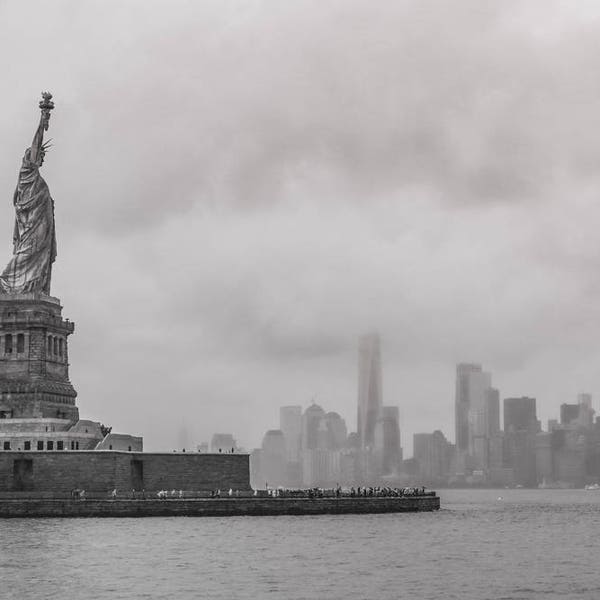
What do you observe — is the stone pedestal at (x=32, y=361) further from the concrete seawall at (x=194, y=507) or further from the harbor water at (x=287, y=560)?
the harbor water at (x=287, y=560)

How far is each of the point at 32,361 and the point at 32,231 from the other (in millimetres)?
11881

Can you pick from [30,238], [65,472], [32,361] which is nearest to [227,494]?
[65,472]

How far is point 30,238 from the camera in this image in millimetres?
120438

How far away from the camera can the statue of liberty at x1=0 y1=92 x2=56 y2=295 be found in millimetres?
120125

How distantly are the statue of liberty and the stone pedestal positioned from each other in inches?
67.9

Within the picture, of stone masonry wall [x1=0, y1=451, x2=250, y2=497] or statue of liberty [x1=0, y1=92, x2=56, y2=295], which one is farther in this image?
statue of liberty [x1=0, y1=92, x2=56, y2=295]

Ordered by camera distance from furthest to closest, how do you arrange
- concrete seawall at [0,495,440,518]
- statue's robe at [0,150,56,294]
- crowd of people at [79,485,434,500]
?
statue's robe at [0,150,56,294] → crowd of people at [79,485,434,500] → concrete seawall at [0,495,440,518]

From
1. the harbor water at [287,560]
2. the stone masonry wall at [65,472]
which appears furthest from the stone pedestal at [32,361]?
the harbor water at [287,560]

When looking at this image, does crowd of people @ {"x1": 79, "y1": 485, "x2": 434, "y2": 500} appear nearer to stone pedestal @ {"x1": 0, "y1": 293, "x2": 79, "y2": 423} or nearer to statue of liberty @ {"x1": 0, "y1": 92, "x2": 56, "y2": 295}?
stone pedestal @ {"x1": 0, "y1": 293, "x2": 79, "y2": 423}

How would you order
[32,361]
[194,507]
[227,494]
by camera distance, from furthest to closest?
1. [32,361]
2. [227,494]
3. [194,507]

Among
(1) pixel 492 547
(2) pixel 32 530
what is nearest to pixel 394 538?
(1) pixel 492 547

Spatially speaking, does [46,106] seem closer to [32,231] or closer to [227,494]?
[32,231]

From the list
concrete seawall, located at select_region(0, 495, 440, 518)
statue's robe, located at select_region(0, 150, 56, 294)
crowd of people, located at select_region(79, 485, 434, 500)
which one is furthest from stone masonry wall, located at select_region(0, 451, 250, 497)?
statue's robe, located at select_region(0, 150, 56, 294)

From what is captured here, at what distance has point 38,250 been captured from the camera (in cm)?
12044
